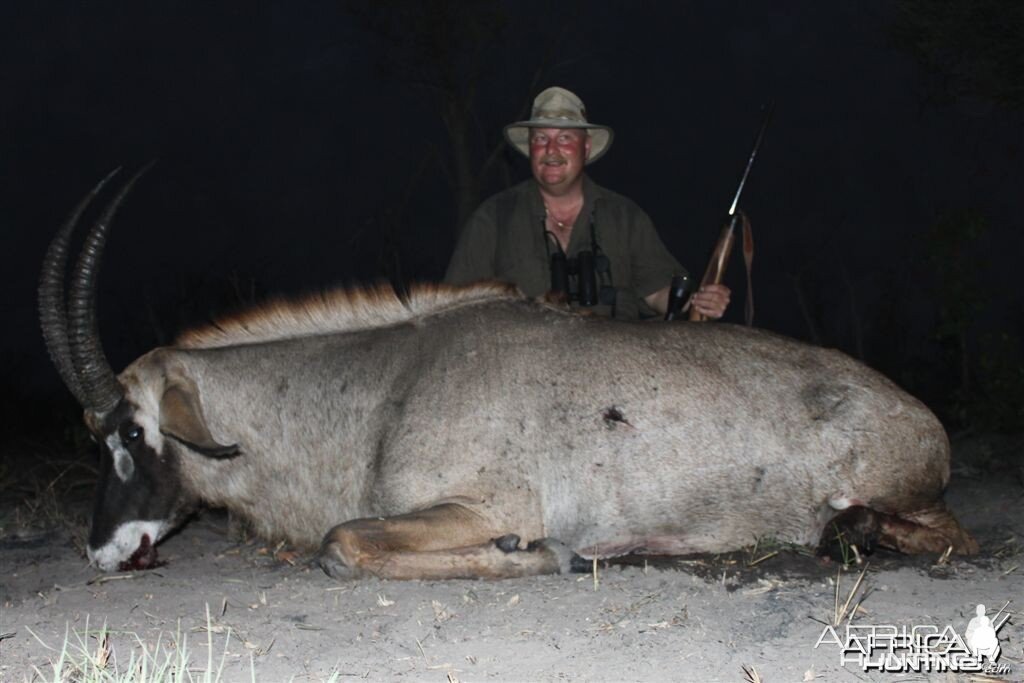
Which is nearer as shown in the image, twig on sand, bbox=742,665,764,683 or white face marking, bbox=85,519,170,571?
twig on sand, bbox=742,665,764,683

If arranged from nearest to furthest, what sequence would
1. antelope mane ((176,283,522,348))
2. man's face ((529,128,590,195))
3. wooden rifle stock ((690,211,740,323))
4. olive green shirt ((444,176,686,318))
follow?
1. antelope mane ((176,283,522,348))
2. wooden rifle stock ((690,211,740,323))
3. man's face ((529,128,590,195))
4. olive green shirt ((444,176,686,318))

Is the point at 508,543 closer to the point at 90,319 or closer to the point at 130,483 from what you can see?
the point at 130,483

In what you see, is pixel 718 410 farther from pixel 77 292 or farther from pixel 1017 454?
pixel 1017 454

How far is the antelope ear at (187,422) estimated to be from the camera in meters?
4.86

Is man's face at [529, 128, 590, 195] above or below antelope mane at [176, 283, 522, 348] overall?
above

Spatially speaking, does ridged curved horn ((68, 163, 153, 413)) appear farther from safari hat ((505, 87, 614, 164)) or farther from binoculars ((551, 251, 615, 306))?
safari hat ((505, 87, 614, 164))

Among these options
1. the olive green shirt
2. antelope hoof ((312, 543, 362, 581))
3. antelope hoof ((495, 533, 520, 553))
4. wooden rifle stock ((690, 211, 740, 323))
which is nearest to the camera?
antelope hoof ((312, 543, 362, 581))

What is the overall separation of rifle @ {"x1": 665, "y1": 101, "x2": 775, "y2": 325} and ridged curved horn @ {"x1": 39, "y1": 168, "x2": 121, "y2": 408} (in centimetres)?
316

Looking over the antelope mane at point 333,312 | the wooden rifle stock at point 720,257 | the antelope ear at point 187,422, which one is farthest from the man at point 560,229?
the antelope ear at point 187,422

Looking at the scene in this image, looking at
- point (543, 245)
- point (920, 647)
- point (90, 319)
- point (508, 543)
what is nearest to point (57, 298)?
point (90, 319)

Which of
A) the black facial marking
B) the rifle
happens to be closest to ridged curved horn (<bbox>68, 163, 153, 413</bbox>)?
the black facial marking

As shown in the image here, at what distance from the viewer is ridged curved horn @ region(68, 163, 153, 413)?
4.80 meters

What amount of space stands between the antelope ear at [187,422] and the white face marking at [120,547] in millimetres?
455

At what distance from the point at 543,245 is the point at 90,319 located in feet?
10.0
